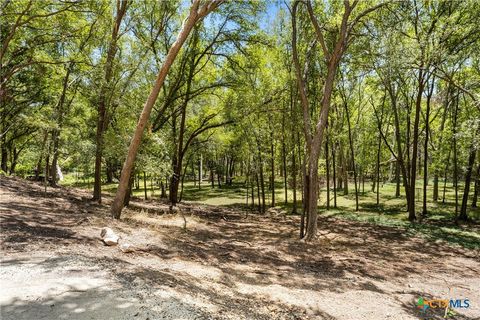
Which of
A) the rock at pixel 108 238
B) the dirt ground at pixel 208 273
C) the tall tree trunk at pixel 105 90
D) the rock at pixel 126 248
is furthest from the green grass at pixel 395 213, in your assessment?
the rock at pixel 108 238

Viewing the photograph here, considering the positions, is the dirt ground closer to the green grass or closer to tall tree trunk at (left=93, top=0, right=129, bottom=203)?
the green grass

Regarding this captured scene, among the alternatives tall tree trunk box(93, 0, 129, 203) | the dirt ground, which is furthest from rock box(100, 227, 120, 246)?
tall tree trunk box(93, 0, 129, 203)

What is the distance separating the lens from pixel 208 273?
6.45 metres

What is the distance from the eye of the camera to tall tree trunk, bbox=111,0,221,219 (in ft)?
30.0

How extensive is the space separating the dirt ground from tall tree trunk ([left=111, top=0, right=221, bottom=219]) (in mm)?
1305

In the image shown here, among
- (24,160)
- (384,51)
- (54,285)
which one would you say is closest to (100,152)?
(54,285)

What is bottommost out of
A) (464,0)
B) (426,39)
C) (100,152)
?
(100,152)

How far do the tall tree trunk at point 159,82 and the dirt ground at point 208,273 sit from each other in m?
1.31

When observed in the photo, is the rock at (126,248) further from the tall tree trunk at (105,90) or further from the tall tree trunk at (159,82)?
the tall tree trunk at (105,90)

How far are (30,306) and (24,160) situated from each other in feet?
116

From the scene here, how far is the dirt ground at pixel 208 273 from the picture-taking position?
3838 mm

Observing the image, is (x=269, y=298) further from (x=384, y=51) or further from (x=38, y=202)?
(x=384, y=51)

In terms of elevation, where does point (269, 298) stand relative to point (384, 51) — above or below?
below

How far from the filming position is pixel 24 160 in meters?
32.0
